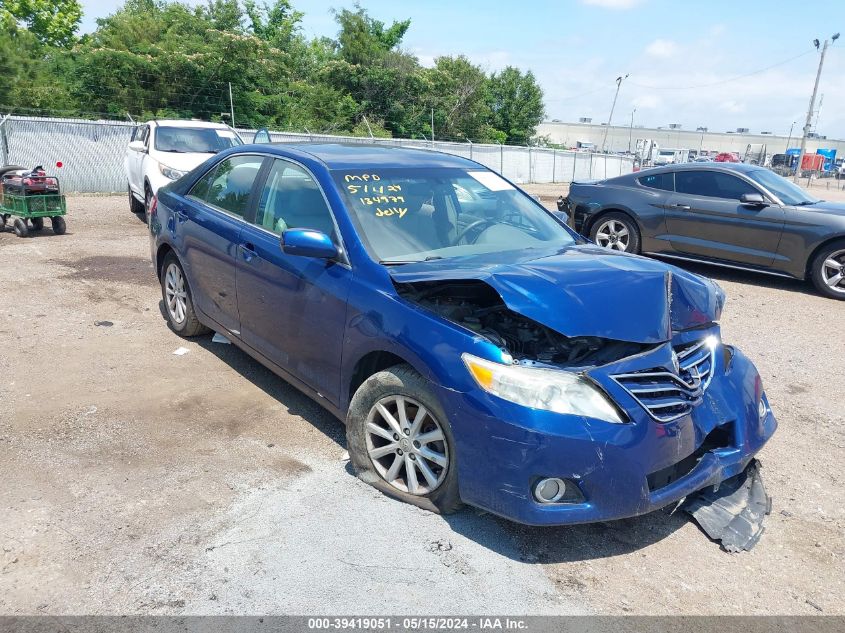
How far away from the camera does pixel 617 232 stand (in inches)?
404

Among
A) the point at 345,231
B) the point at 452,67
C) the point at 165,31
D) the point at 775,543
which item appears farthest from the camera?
the point at 452,67

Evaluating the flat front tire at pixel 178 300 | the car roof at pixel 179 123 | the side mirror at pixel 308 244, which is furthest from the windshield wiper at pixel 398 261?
the car roof at pixel 179 123

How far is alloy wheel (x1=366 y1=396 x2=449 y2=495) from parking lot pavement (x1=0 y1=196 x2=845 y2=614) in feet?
0.50

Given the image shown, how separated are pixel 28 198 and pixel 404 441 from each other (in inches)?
353

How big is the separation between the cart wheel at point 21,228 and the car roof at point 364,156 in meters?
6.91

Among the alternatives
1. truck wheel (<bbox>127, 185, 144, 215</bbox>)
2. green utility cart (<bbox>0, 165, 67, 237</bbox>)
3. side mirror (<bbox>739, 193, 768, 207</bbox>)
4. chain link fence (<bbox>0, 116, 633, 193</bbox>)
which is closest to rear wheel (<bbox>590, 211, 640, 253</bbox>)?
side mirror (<bbox>739, 193, 768, 207</bbox>)

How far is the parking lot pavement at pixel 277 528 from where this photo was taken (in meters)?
2.82

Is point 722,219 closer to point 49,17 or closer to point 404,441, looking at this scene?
point 404,441

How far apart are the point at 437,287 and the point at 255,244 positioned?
1578 mm

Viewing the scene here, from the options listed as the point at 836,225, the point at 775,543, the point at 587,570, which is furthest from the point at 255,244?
the point at 836,225

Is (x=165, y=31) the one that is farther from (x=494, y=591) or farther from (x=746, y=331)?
(x=494, y=591)

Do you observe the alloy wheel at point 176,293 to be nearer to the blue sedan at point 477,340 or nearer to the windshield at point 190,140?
the blue sedan at point 477,340

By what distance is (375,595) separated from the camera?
2.80 meters

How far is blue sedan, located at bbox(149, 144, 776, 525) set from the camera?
2.94 meters
